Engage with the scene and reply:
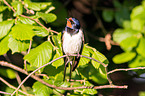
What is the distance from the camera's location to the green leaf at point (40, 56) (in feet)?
7.02

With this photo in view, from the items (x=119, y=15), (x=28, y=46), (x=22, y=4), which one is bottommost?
(x=28, y=46)

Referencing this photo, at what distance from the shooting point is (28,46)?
7.68 ft

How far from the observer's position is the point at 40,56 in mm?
2160

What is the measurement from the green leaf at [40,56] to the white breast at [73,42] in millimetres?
599

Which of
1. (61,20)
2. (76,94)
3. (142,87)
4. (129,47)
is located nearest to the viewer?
(76,94)

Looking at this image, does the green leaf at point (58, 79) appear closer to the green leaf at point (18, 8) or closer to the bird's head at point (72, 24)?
the bird's head at point (72, 24)

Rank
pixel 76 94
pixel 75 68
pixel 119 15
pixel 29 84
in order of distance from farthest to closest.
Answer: pixel 119 15 < pixel 29 84 < pixel 75 68 < pixel 76 94

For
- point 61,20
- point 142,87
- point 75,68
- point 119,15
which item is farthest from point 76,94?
point 142,87

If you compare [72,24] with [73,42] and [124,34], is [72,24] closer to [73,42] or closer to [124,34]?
[73,42]

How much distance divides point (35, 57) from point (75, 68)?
654mm

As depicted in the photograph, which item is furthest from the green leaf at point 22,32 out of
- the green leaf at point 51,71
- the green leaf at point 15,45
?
the green leaf at point 51,71

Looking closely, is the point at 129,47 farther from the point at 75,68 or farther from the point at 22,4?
the point at 22,4

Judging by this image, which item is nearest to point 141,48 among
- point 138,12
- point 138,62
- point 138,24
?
point 138,62

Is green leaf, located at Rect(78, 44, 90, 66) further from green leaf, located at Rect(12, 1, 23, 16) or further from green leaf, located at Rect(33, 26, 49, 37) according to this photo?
green leaf, located at Rect(12, 1, 23, 16)
